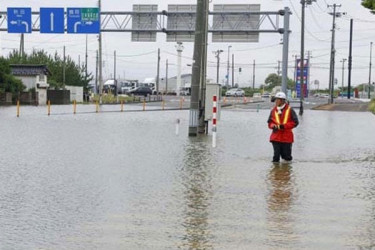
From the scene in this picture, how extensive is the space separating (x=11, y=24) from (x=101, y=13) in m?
6.51

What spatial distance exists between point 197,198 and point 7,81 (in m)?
45.3

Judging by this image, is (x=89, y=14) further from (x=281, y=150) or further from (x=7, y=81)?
(x=281, y=150)

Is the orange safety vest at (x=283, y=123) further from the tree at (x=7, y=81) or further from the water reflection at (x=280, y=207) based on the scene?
the tree at (x=7, y=81)

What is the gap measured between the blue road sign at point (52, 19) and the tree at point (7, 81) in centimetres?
892

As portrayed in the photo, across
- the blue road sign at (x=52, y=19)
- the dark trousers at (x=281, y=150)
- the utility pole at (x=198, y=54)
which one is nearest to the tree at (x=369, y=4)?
the dark trousers at (x=281, y=150)

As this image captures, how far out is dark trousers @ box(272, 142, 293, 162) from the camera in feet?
44.0

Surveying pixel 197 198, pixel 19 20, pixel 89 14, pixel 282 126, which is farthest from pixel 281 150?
pixel 19 20

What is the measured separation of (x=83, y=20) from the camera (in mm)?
44750

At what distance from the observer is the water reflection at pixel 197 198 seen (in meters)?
6.73

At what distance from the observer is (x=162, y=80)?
14700 centimetres

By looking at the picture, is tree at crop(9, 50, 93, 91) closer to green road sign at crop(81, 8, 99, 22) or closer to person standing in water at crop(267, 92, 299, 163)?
green road sign at crop(81, 8, 99, 22)

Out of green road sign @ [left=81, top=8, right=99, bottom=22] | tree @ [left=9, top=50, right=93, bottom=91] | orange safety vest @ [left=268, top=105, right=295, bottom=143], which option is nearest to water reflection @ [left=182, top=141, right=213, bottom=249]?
orange safety vest @ [left=268, top=105, right=295, bottom=143]

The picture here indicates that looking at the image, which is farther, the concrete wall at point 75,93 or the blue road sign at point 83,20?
the concrete wall at point 75,93

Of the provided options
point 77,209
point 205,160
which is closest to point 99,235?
point 77,209
